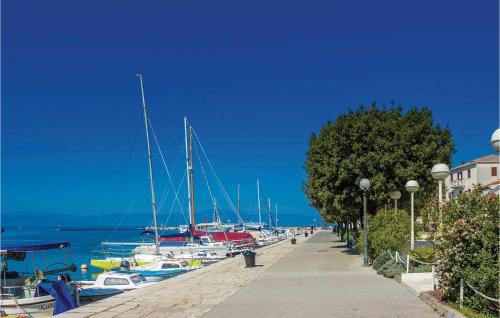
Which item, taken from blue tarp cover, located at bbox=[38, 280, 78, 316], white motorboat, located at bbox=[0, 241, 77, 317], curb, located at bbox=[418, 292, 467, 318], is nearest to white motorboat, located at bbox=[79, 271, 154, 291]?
white motorboat, located at bbox=[0, 241, 77, 317]

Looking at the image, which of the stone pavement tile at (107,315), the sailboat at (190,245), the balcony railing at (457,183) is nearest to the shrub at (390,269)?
the stone pavement tile at (107,315)

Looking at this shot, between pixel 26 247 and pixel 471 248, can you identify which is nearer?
pixel 471 248

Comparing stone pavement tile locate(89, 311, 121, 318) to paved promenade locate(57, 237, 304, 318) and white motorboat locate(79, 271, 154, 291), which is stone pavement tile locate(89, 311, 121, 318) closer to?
paved promenade locate(57, 237, 304, 318)

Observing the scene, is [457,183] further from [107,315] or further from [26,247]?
[107,315]

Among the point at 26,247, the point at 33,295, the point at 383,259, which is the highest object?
the point at 26,247

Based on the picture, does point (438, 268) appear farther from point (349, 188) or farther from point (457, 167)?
point (457, 167)

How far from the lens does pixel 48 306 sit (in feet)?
63.9

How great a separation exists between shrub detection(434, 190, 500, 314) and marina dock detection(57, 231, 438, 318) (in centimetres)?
111

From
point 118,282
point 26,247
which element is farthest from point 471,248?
point 118,282

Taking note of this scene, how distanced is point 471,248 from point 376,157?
2177 cm

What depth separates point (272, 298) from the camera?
50.9ft

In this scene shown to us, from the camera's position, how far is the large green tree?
106 ft

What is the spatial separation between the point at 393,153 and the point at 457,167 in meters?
52.9

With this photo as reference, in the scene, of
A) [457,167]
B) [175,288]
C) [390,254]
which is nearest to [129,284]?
[175,288]
